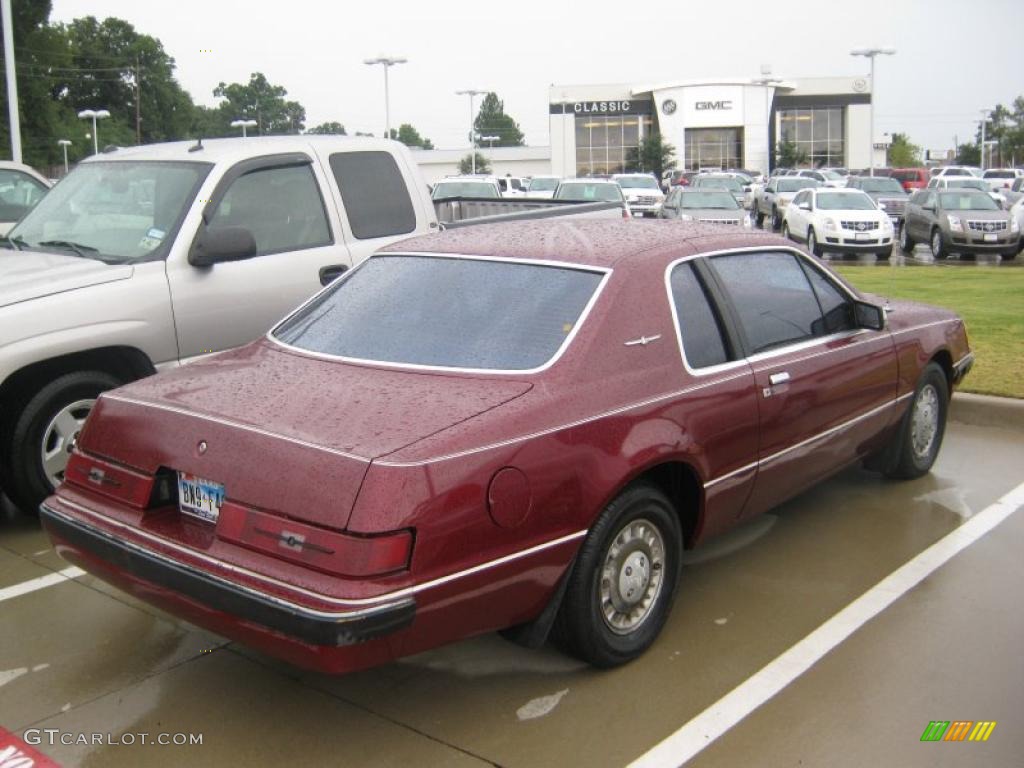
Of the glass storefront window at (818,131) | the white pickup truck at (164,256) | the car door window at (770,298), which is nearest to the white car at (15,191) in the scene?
the white pickup truck at (164,256)

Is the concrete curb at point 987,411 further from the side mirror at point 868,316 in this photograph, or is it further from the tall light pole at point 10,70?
the tall light pole at point 10,70

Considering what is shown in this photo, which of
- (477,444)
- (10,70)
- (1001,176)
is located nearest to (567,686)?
(477,444)

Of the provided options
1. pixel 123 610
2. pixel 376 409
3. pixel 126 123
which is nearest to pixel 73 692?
pixel 123 610

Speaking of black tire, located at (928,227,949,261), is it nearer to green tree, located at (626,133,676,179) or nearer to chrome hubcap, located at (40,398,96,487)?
chrome hubcap, located at (40,398,96,487)

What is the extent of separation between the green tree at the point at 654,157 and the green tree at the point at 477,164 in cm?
1280

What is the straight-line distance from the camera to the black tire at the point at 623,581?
382 cm

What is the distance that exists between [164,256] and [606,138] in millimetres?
86776

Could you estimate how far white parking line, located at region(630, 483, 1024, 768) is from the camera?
11.7ft

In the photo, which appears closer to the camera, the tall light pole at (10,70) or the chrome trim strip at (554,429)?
the chrome trim strip at (554,429)

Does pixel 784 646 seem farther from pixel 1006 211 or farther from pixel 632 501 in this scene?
pixel 1006 211

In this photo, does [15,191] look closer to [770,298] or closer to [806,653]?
[770,298]

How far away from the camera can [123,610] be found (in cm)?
472

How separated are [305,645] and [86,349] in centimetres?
305

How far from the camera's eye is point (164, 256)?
602 centimetres
